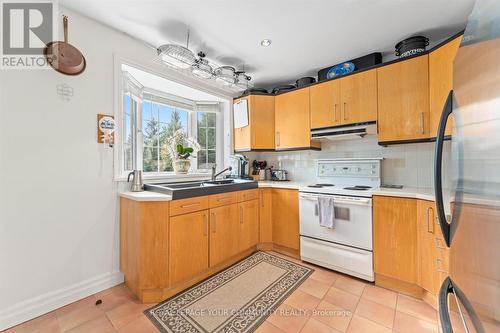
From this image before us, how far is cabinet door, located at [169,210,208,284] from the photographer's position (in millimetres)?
1727

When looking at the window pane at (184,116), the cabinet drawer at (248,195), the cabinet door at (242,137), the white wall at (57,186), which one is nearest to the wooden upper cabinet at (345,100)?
the cabinet door at (242,137)

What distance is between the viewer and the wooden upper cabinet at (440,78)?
163 cm

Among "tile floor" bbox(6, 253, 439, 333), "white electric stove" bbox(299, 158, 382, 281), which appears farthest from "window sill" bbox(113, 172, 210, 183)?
"white electric stove" bbox(299, 158, 382, 281)

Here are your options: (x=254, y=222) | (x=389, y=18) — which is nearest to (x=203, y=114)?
(x=254, y=222)

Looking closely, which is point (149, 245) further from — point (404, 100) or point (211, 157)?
point (404, 100)

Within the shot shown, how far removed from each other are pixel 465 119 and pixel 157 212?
1800 millimetres

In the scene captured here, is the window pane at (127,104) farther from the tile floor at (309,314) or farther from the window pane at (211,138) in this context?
the tile floor at (309,314)

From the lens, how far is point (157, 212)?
1.66m

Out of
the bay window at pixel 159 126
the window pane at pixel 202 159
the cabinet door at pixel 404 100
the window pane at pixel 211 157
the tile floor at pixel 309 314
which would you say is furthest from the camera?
the window pane at pixel 211 157

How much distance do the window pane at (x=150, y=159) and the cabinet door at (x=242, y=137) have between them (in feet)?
3.71

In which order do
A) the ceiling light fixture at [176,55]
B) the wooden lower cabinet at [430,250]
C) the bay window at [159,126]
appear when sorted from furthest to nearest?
the bay window at [159,126] < the ceiling light fixture at [176,55] < the wooden lower cabinet at [430,250]

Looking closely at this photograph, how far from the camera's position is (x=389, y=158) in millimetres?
2293

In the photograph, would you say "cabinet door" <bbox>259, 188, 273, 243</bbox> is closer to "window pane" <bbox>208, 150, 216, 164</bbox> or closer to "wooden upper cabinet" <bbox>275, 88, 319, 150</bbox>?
"wooden upper cabinet" <bbox>275, 88, 319, 150</bbox>

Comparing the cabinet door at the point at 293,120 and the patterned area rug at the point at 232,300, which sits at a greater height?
the cabinet door at the point at 293,120
